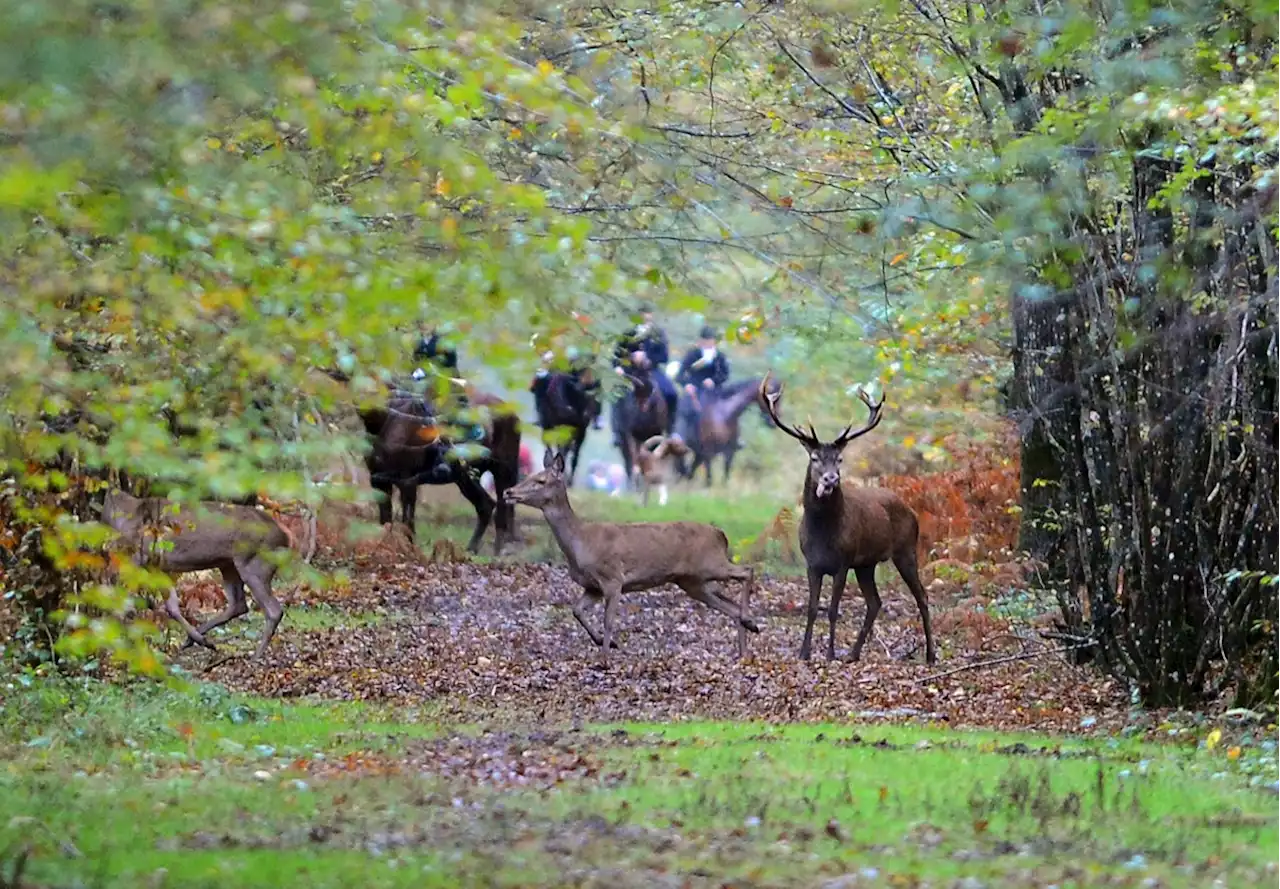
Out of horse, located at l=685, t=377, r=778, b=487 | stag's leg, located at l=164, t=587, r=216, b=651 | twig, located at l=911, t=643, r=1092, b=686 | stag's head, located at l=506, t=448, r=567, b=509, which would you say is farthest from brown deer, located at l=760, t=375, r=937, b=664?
horse, located at l=685, t=377, r=778, b=487

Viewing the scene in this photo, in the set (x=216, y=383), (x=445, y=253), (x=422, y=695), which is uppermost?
(x=445, y=253)

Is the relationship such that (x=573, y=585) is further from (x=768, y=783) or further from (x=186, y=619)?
(x=768, y=783)

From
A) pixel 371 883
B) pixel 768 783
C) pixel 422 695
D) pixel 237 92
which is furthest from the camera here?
pixel 422 695

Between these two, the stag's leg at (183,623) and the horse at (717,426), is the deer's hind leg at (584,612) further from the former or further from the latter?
the horse at (717,426)

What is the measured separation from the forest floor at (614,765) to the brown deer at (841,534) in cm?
48

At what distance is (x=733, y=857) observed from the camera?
702 centimetres

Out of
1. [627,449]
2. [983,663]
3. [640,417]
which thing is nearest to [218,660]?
[983,663]

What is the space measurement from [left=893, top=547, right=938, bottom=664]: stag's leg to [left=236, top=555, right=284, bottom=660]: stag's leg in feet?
16.0

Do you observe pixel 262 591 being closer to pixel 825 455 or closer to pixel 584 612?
pixel 584 612

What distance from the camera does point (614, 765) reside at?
9.64m

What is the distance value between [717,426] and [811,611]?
19.3 m

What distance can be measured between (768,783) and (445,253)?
10.2 ft

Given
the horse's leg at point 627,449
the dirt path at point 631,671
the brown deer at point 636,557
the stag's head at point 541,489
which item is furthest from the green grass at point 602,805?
the horse's leg at point 627,449

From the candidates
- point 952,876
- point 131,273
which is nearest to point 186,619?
point 131,273
